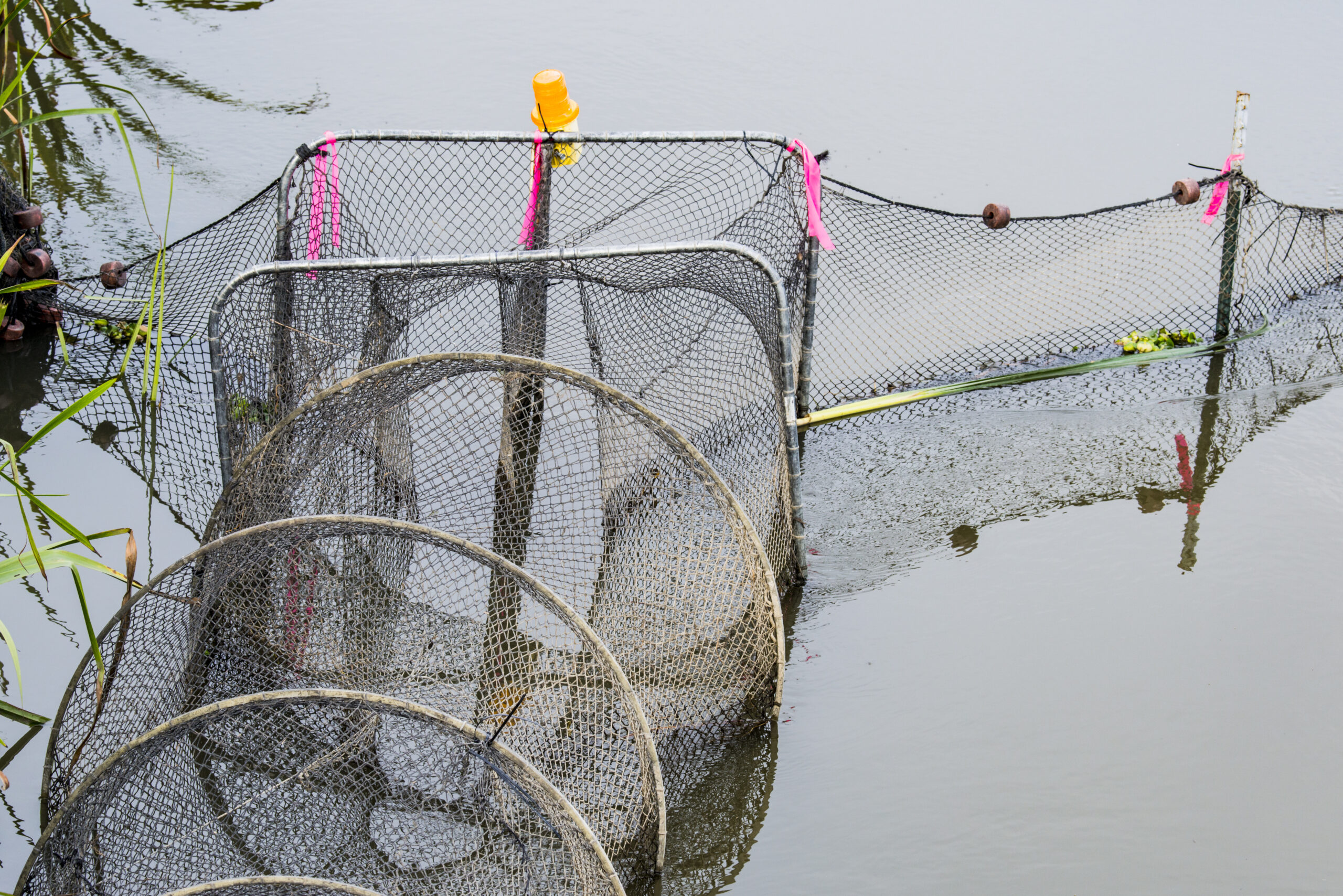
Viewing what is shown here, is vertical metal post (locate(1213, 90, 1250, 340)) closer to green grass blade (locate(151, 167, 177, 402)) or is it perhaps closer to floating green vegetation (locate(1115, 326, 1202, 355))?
floating green vegetation (locate(1115, 326, 1202, 355))

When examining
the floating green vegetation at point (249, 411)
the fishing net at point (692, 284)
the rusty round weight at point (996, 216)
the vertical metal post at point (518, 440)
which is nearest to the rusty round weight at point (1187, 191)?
the fishing net at point (692, 284)

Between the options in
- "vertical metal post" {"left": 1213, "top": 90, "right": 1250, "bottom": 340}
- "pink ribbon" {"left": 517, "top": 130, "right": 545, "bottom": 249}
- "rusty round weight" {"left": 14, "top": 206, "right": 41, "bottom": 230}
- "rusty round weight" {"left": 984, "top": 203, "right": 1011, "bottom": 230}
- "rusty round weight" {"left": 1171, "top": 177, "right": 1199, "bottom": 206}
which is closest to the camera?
"pink ribbon" {"left": 517, "top": 130, "right": 545, "bottom": 249}

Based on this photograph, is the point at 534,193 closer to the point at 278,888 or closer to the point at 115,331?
the point at 115,331

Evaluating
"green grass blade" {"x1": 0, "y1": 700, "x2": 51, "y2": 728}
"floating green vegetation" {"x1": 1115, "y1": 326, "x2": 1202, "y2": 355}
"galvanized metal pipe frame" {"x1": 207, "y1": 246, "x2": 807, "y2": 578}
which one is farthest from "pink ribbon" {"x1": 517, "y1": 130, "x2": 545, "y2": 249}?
"floating green vegetation" {"x1": 1115, "y1": 326, "x2": 1202, "y2": 355}

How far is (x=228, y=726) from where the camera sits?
2.95 meters

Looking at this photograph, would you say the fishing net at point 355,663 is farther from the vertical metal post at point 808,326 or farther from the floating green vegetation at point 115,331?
the floating green vegetation at point 115,331

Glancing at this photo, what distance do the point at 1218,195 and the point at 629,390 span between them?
3.54 m

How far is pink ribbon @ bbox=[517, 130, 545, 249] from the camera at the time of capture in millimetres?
4461

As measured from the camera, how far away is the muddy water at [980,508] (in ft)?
11.7

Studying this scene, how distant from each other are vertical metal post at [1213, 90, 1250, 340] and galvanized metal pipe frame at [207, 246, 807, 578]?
3049 millimetres

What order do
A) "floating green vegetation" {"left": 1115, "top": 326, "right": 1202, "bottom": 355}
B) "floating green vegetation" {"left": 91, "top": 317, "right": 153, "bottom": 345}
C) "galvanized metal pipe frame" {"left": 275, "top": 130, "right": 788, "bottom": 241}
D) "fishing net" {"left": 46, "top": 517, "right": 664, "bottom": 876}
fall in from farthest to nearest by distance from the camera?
Result: 1. "floating green vegetation" {"left": 1115, "top": 326, "right": 1202, "bottom": 355}
2. "floating green vegetation" {"left": 91, "top": 317, "right": 153, "bottom": 345}
3. "galvanized metal pipe frame" {"left": 275, "top": 130, "right": 788, "bottom": 241}
4. "fishing net" {"left": 46, "top": 517, "right": 664, "bottom": 876}

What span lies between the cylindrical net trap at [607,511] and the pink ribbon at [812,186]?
127cm

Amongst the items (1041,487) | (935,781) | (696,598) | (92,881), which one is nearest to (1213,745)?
(935,781)

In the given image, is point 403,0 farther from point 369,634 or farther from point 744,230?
point 369,634
